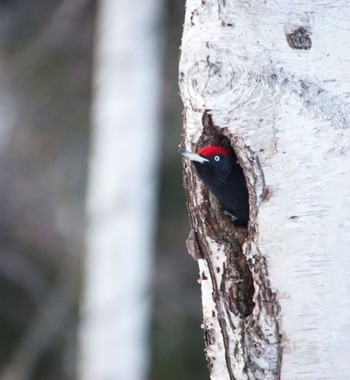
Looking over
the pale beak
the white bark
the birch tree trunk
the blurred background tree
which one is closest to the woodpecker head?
the pale beak

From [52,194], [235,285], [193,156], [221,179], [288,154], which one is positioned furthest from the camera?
[52,194]

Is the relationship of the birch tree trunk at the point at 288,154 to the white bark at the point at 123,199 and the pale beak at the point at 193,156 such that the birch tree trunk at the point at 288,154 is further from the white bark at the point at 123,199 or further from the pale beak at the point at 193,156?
the white bark at the point at 123,199

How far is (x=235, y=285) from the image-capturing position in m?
2.78

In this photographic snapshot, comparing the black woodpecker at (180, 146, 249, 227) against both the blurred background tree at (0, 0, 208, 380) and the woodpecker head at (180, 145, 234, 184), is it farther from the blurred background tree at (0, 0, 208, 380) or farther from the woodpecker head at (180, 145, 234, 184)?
the blurred background tree at (0, 0, 208, 380)

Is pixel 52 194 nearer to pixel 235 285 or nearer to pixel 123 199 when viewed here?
pixel 123 199

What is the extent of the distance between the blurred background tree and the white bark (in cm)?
190

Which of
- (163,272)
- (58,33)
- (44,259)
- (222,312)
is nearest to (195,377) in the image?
(163,272)

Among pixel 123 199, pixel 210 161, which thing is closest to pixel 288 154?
pixel 210 161

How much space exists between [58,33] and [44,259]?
198 centimetres

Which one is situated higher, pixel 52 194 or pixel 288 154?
pixel 52 194

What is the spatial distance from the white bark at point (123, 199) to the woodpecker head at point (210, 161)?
187 cm

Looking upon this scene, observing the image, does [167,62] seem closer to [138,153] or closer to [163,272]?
[163,272]

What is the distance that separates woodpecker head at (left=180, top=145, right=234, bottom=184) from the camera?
115 inches

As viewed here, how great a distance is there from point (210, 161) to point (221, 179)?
0.44 feet
